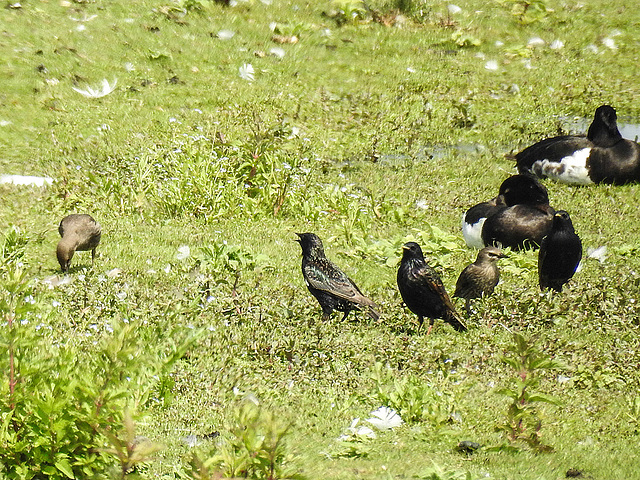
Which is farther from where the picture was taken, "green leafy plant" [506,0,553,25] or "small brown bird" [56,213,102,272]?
"green leafy plant" [506,0,553,25]

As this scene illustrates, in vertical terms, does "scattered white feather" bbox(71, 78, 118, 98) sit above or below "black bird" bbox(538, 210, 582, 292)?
below

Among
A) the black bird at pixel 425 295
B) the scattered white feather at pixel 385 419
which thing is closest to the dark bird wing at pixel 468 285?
the black bird at pixel 425 295

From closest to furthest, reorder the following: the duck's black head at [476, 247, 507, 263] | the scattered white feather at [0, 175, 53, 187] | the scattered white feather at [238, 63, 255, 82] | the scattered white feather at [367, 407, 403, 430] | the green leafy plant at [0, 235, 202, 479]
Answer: the green leafy plant at [0, 235, 202, 479] → the scattered white feather at [367, 407, 403, 430] → the duck's black head at [476, 247, 507, 263] → the scattered white feather at [0, 175, 53, 187] → the scattered white feather at [238, 63, 255, 82]

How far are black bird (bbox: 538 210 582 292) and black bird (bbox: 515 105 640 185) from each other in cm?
428

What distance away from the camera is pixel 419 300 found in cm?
854

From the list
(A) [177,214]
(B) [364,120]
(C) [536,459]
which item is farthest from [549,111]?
(C) [536,459]

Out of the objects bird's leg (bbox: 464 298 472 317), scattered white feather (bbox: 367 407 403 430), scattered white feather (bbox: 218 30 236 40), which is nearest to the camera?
scattered white feather (bbox: 367 407 403 430)

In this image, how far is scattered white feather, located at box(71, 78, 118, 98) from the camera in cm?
1573

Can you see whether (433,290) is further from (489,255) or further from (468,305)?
(489,255)

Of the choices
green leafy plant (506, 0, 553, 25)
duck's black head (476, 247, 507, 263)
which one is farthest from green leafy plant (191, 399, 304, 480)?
green leafy plant (506, 0, 553, 25)

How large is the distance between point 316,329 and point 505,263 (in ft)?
11.3

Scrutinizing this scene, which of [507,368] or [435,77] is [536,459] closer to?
[507,368]

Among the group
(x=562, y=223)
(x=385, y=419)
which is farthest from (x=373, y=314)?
(x=562, y=223)

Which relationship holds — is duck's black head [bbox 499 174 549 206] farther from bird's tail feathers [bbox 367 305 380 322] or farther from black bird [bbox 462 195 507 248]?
bird's tail feathers [bbox 367 305 380 322]
